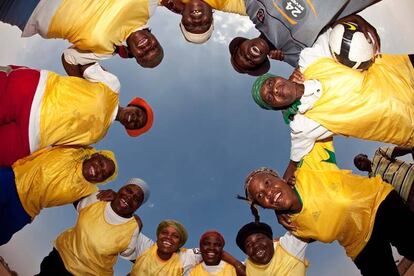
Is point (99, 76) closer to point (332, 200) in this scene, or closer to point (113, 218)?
point (113, 218)

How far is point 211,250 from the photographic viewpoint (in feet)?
16.6

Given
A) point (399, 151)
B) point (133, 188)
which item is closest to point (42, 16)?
point (133, 188)

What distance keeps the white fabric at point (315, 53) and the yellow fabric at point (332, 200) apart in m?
0.73

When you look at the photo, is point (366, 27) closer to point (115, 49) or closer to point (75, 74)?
point (115, 49)

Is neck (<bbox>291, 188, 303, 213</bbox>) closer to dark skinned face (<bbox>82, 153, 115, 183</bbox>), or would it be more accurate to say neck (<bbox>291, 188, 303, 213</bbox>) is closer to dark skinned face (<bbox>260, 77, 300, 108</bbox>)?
dark skinned face (<bbox>260, 77, 300, 108</bbox>)

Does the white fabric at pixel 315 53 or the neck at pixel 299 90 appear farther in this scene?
the white fabric at pixel 315 53

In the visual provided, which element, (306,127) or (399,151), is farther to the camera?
(399,151)

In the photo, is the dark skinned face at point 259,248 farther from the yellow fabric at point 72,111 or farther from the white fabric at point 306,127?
the yellow fabric at point 72,111

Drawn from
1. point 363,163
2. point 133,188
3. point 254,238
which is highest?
point 363,163

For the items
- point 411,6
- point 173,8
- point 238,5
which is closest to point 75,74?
point 173,8

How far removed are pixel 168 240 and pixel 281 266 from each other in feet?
4.60

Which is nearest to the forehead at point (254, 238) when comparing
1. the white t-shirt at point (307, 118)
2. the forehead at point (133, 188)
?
the white t-shirt at point (307, 118)

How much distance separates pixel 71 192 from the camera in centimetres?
471

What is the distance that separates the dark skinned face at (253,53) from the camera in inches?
173
